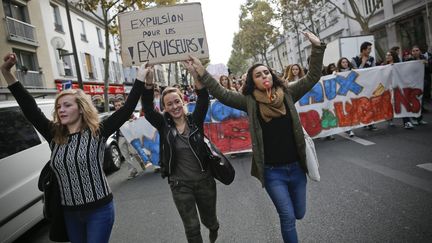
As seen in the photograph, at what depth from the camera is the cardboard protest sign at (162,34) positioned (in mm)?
3500

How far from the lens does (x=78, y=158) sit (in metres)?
2.59

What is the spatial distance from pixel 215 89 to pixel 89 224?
1473 mm

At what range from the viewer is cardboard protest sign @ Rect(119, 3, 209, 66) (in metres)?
3.50

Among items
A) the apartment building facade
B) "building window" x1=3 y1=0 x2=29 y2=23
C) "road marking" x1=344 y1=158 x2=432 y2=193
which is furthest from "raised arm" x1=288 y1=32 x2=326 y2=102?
"building window" x1=3 y1=0 x2=29 y2=23

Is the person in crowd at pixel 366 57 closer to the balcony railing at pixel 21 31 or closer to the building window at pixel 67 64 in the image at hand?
the balcony railing at pixel 21 31

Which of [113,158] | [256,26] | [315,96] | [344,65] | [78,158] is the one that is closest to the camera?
[78,158]

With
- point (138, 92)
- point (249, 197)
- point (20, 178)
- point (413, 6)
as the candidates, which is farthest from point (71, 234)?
point (413, 6)

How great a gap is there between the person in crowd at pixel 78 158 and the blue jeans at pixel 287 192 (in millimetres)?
1300

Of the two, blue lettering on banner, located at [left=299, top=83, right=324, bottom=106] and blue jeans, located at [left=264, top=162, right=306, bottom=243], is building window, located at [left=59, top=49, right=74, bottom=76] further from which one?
blue jeans, located at [left=264, top=162, right=306, bottom=243]

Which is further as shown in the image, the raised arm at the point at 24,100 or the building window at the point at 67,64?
the building window at the point at 67,64

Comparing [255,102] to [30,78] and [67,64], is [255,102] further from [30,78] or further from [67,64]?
[67,64]

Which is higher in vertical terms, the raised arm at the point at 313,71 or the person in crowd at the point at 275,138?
the raised arm at the point at 313,71

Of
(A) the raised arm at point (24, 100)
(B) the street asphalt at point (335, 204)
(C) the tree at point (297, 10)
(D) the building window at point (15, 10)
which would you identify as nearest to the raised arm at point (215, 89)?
(A) the raised arm at point (24, 100)

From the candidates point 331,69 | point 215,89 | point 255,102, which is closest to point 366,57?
point 331,69
